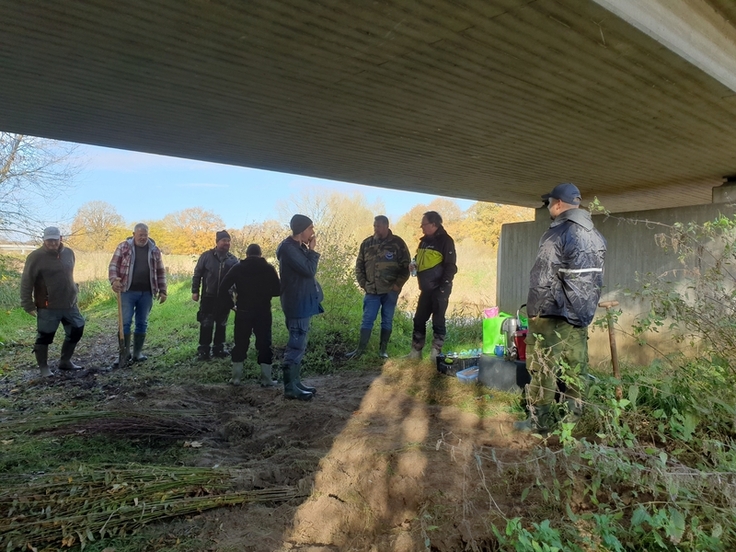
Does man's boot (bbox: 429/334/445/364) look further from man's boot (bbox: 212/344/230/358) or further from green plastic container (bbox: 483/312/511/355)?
man's boot (bbox: 212/344/230/358)

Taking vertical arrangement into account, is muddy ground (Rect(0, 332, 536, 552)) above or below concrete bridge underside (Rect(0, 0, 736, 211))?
below

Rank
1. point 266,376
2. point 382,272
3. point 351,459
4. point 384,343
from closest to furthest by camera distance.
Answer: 1. point 351,459
2. point 266,376
3. point 382,272
4. point 384,343

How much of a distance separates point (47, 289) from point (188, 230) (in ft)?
87.7

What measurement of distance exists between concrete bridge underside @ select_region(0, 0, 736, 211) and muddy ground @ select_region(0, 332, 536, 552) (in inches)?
114

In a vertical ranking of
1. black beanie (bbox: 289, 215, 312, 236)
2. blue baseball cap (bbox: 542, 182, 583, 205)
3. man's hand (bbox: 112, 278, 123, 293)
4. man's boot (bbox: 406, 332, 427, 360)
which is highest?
blue baseball cap (bbox: 542, 182, 583, 205)

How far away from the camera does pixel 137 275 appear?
7.15m

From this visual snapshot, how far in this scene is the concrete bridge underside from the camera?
3.29m

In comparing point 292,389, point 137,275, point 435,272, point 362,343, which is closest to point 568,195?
point 435,272

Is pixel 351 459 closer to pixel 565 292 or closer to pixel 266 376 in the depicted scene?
pixel 565 292

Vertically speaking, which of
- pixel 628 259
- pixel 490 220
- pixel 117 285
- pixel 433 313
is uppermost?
pixel 490 220

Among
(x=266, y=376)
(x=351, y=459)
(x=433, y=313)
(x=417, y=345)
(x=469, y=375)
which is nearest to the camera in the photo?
(x=351, y=459)

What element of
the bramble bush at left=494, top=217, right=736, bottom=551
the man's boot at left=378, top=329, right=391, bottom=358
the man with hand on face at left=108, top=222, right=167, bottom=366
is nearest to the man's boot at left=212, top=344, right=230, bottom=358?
the man with hand on face at left=108, top=222, right=167, bottom=366

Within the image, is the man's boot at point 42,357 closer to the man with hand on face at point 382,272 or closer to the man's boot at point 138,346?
the man's boot at point 138,346

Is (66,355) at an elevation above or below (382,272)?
below
